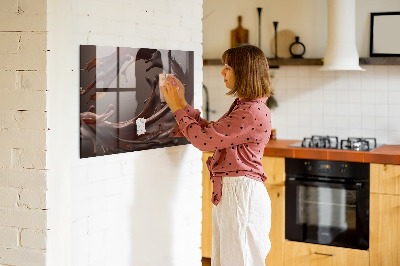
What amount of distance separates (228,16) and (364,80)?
1.31 m

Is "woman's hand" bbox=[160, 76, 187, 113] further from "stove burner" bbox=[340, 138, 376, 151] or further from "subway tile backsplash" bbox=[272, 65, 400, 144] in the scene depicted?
"subway tile backsplash" bbox=[272, 65, 400, 144]

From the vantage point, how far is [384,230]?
4.12 metres

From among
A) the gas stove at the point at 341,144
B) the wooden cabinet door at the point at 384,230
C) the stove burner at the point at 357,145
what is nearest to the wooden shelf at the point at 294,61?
the gas stove at the point at 341,144

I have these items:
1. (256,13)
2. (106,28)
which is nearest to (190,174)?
(106,28)

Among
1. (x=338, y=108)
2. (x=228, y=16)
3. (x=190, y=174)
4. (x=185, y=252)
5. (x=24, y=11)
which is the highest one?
(x=228, y=16)

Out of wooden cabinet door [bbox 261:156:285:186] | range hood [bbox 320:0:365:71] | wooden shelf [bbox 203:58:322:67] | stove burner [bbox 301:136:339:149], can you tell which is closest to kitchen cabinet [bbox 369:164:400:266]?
stove burner [bbox 301:136:339:149]

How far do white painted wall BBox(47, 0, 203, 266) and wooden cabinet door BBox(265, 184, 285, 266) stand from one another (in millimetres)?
1320

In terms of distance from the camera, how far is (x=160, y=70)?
9.48 ft

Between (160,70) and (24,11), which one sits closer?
(24,11)

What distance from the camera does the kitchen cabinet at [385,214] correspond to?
4.06m

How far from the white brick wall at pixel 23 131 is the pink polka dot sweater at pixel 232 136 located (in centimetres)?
70

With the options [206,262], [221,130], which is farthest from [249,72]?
[206,262]

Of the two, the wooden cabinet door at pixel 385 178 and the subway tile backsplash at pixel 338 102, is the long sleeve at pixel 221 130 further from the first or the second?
the subway tile backsplash at pixel 338 102

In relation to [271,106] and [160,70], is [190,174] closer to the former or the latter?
[160,70]
